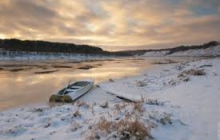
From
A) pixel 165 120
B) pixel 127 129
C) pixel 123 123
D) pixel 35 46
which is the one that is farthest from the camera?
pixel 35 46

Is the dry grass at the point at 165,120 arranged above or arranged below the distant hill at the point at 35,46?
below

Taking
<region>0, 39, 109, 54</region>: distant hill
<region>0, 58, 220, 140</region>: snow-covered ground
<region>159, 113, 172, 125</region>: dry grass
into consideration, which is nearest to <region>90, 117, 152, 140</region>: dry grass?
<region>0, 58, 220, 140</region>: snow-covered ground

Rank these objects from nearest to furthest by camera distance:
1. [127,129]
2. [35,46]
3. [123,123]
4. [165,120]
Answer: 1. [127,129]
2. [123,123]
3. [165,120]
4. [35,46]

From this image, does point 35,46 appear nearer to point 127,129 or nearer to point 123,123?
point 123,123

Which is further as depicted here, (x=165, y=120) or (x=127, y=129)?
(x=165, y=120)

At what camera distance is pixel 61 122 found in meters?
7.87

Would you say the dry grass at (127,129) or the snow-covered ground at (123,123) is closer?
the dry grass at (127,129)

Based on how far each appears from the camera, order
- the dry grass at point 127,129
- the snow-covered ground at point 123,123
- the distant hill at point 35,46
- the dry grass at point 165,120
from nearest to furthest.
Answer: the dry grass at point 127,129 → the snow-covered ground at point 123,123 → the dry grass at point 165,120 → the distant hill at point 35,46

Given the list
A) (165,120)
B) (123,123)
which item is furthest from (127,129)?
(165,120)

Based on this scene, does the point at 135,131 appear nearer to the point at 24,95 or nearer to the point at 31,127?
the point at 31,127

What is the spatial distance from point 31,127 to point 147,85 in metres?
12.8

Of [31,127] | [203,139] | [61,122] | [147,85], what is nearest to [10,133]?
[31,127]

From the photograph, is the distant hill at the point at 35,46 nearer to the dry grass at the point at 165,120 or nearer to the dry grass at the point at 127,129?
the dry grass at the point at 165,120

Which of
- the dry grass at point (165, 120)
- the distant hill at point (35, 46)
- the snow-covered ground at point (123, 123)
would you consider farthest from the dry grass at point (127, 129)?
the distant hill at point (35, 46)
